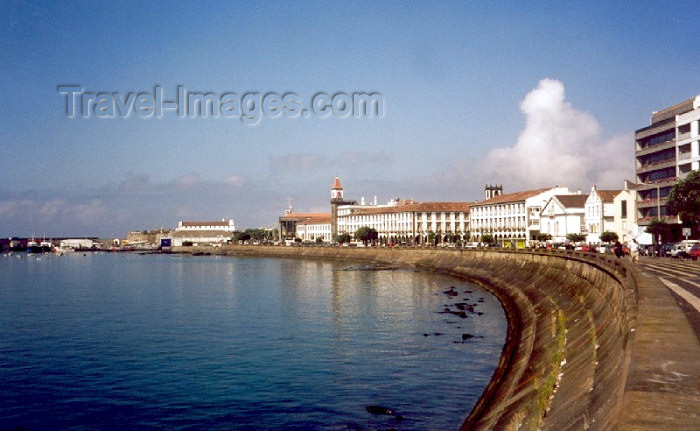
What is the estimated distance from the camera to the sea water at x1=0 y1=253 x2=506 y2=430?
85.4 ft

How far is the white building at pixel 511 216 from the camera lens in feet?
469

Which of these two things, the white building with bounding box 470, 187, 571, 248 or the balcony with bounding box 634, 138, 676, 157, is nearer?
the balcony with bounding box 634, 138, 676, 157

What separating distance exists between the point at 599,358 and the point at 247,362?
19649 mm

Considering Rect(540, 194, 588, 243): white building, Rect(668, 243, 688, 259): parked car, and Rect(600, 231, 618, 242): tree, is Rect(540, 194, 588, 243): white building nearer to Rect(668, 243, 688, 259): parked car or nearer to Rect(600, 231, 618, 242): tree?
Rect(600, 231, 618, 242): tree

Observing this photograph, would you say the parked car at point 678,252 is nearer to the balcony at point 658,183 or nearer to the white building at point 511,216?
the balcony at point 658,183

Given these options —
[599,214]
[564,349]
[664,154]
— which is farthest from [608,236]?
[564,349]

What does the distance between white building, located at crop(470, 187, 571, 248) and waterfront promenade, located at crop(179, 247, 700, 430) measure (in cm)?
8877

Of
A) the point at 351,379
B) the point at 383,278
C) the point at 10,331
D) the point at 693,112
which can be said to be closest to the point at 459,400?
the point at 351,379

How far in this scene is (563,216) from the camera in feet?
416

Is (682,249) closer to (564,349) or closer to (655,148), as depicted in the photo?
(655,148)

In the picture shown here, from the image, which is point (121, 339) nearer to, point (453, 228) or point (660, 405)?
point (660, 405)

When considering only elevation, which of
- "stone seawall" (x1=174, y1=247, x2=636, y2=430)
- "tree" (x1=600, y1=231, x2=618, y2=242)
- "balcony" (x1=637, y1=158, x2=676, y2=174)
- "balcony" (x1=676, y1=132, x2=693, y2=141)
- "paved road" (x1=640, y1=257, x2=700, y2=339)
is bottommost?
"stone seawall" (x1=174, y1=247, x2=636, y2=430)

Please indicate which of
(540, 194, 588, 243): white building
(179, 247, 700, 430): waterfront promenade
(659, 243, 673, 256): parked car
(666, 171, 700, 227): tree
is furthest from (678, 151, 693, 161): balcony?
(540, 194, 588, 243): white building

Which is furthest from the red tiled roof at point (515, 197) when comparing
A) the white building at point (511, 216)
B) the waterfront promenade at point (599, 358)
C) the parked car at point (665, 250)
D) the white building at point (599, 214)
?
the waterfront promenade at point (599, 358)
